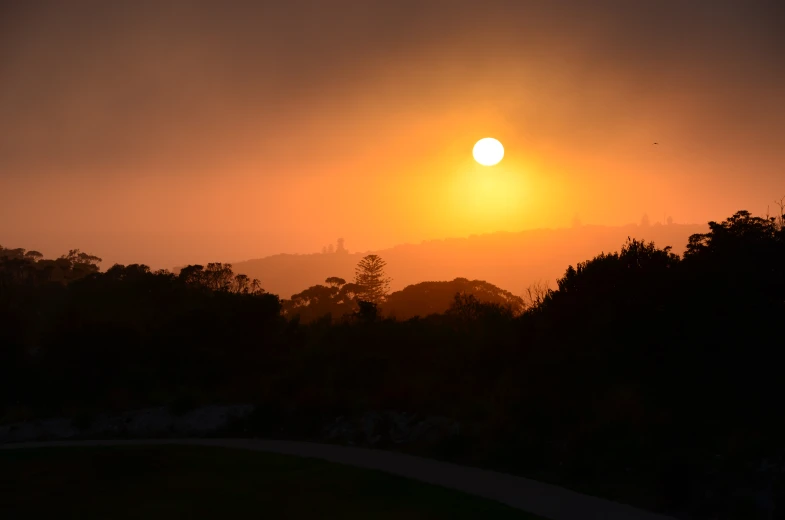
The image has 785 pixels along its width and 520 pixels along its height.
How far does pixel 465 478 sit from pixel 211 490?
4.97 meters

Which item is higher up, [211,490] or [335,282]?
[335,282]

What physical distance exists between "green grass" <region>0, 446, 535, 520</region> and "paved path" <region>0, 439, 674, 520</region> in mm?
548

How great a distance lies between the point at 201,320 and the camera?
116 ft

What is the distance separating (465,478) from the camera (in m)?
14.0

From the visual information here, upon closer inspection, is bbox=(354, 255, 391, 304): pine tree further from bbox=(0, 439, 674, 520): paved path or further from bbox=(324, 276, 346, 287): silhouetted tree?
bbox=(0, 439, 674, 520): paved path

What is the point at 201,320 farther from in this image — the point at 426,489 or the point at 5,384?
the point at 426,489

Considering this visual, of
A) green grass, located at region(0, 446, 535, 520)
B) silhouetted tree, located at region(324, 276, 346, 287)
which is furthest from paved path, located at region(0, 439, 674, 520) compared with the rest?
silhouetted tree, located at region(324, 276, 346, 287)

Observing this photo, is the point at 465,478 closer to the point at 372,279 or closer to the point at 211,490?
the point at 211,490

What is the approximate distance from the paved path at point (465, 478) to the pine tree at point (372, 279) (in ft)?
323

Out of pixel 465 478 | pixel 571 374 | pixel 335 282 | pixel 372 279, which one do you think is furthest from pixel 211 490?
pixel 335 282

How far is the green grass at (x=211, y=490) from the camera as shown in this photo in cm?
1119

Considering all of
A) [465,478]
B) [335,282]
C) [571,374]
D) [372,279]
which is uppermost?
[372,279]

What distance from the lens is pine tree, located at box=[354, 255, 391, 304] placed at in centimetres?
11825

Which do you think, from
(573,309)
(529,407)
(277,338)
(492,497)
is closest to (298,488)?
(492,497)
